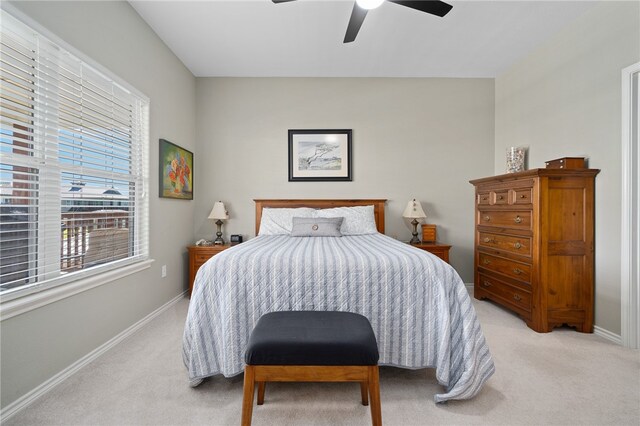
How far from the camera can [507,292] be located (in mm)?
2760

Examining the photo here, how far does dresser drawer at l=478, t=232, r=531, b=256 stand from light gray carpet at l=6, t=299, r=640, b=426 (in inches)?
34.2

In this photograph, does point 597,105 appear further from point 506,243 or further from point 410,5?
point 410,5

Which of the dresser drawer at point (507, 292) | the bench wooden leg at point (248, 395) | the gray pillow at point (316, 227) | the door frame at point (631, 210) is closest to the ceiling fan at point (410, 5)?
the door frame at point (631, 210)

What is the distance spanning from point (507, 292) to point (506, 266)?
26cm

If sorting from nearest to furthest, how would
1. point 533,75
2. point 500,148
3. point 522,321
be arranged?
point 522,321, point 533,75, point 500,148

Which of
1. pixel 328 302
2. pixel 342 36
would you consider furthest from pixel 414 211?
pixel 328 302

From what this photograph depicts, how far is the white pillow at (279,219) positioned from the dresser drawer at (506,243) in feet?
6.46

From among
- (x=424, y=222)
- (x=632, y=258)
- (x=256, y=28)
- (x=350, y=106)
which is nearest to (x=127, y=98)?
(x=256, y=28)

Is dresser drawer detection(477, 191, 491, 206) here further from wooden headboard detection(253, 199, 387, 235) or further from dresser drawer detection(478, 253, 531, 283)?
wooden headboard detection(253, 199, 387, 235)

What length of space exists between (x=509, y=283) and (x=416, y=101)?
2.47 m

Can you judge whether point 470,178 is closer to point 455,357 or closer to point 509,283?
point 509,283

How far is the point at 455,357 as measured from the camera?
4.99 feet

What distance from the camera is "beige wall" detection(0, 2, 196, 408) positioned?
1520 mm

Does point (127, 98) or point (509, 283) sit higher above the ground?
point (127, 98)
